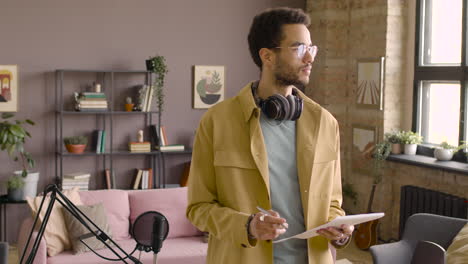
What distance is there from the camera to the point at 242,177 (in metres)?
2.07

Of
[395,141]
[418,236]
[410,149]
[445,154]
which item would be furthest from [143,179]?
[418,236]

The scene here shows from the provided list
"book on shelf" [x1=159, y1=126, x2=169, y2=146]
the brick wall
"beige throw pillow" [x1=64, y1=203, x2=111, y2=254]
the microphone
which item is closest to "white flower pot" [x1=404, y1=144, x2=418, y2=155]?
the brick wall

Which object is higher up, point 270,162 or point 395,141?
point 270,162

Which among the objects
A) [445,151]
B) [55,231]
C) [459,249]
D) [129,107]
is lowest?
[55,231]

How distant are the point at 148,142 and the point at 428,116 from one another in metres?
3.05

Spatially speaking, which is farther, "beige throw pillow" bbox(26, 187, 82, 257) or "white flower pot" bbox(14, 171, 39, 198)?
"white flower pot" bbox(14, 171, 39, 198)

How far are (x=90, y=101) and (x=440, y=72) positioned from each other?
3622mm

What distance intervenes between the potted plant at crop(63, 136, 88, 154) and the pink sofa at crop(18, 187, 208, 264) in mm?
1271

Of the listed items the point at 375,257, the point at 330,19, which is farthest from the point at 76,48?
the point at 375,257

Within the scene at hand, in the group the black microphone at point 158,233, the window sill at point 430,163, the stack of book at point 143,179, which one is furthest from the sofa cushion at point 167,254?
the black microphone at point 158,233

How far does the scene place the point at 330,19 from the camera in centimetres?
741

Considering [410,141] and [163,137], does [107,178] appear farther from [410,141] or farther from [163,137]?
[410,141]

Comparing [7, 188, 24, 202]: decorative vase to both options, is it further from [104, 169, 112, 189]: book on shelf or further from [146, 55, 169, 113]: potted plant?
[146, 55, 169, 113]: potted plant

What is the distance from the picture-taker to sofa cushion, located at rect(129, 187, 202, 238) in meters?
5.57
